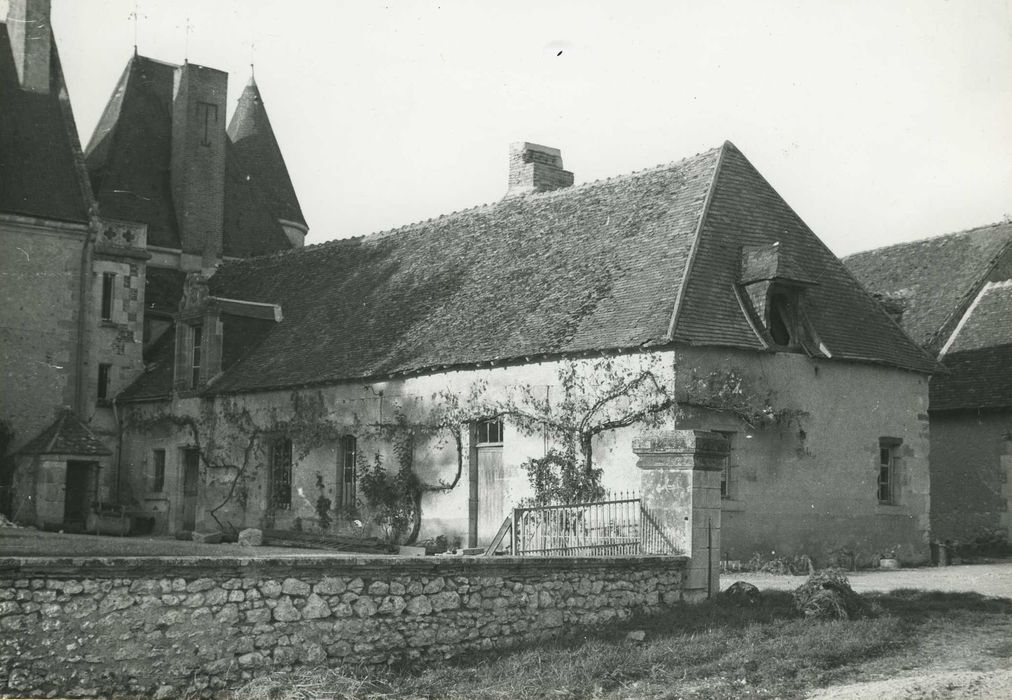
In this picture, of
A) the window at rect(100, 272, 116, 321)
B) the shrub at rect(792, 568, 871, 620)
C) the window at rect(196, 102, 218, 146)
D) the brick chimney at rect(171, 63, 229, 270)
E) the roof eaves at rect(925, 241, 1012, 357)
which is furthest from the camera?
the window at rect(196, 102, 218, 146)

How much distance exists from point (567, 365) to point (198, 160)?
56.4 ft

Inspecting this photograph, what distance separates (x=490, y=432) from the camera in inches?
824

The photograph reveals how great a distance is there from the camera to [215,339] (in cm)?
2673

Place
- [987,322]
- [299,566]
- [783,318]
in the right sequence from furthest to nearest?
[987,322]
[783,318]
[299,566]

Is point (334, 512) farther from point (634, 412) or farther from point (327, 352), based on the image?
point (634, 412)

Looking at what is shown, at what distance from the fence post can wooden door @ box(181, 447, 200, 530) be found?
1675 cm

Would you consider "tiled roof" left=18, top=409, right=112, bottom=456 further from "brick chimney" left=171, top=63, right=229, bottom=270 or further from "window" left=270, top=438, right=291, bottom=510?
"brick chimney" left=171, top=63, right=229, bottom=270

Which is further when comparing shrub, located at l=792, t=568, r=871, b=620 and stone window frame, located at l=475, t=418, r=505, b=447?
stone window frame, located at l=475, t=418, r=505, b=447

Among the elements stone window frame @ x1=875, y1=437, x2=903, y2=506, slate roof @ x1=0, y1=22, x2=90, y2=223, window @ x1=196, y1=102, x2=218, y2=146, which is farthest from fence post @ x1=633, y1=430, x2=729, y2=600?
window @ x1=196, y1=102, x2=218, y2=146

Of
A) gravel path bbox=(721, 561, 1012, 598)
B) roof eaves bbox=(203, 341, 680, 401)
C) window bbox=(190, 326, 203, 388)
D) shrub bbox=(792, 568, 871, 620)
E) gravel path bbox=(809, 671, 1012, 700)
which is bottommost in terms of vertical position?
gravel path bbox=(809, 671, 1012, 700)

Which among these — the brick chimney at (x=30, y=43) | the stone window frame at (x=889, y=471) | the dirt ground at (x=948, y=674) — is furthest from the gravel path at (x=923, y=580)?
the brick chimney at (x=30, y=43)

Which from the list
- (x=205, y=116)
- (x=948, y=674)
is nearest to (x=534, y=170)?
(x=205, y=116)

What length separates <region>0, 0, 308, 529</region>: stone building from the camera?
27.0 meters

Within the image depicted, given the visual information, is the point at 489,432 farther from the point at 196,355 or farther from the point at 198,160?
the point at 198,160
